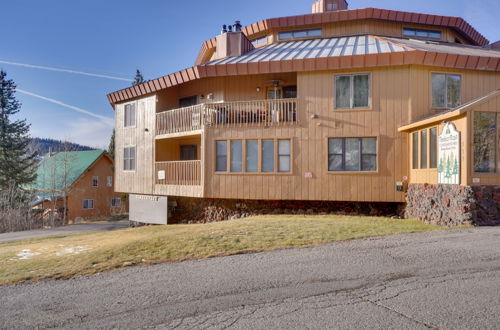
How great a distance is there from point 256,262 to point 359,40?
14.3m

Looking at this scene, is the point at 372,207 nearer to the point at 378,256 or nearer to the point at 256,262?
the point at 378,256

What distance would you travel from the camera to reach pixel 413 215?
13.2m

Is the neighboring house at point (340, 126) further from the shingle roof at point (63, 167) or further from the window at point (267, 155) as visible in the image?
the shingle roof at point (63, 167)

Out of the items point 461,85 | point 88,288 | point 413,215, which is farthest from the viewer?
point 461,85

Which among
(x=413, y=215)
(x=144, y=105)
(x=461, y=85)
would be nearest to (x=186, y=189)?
(x=144, y=105)

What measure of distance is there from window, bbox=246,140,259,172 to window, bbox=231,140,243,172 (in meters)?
0.30

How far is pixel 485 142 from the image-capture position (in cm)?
1075

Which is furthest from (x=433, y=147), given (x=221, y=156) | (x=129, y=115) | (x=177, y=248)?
(x=129, y=115)

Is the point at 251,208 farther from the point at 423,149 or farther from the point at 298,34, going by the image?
the point at 298,34

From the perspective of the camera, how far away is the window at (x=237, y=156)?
1564 centimetres

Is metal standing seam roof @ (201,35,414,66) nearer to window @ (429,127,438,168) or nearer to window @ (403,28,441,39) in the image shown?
window @ (403,28,441,39)

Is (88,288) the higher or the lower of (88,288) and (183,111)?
the lower

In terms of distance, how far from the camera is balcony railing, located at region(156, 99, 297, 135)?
15352mm

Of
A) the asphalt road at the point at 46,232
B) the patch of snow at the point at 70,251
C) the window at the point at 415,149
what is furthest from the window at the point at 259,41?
the patch of snow at the point at 70,251
